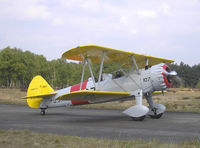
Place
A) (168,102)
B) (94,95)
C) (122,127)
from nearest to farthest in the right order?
(122,127), (94,95), (168,102)

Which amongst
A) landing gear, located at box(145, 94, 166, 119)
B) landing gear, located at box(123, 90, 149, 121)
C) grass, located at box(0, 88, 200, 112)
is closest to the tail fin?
landing gear, located at box(123, 90, 149, 121)

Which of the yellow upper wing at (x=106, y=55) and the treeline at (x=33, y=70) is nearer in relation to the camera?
the yellow upper wing at (x=106, y=55)

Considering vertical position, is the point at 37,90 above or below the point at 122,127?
above

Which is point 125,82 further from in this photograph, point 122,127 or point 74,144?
point 74,144

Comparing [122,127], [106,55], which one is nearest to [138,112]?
[122,127]

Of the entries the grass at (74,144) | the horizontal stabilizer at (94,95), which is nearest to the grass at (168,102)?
the horizontal stabilizer at (94,95)

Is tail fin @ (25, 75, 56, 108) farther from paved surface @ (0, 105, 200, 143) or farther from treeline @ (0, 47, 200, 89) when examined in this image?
treeline @ (0, 47, 200, 89)

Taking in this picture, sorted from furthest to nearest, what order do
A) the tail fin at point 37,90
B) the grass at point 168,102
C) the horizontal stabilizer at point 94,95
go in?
the grass at point 168,102 < the tail fin at point 37,90 < the horizontal stabilizer at point 94,95

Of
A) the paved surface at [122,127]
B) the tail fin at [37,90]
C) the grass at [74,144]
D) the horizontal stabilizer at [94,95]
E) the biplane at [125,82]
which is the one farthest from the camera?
the tail fin at [37,90]

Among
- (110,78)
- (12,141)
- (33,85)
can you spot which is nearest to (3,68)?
(33,85)

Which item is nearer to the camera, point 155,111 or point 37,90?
point 155,111

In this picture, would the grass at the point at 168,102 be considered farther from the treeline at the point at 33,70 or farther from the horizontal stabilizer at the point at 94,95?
the treeline at the point at 33,70

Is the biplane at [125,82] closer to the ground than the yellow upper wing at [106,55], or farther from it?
closer to the ground

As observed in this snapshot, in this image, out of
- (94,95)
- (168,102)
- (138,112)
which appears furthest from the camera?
(168,102)
